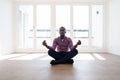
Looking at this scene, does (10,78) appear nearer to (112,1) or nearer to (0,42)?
(0,42)

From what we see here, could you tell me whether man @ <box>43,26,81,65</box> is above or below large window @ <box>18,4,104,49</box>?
below

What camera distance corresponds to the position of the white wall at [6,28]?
23.7 feet

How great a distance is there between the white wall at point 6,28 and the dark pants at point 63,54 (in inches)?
114

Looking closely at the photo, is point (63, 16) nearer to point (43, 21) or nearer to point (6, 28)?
point (43, 21)

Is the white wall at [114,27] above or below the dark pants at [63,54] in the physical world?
above

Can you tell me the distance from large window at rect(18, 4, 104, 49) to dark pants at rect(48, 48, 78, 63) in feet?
12.0

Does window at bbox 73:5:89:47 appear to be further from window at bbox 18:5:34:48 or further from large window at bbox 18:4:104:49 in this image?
window at bbox 18:5:34:48

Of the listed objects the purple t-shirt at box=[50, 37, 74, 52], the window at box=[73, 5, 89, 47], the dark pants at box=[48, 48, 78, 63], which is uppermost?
the window at box=[73, 5, 89, 47]

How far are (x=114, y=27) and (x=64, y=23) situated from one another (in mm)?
2287

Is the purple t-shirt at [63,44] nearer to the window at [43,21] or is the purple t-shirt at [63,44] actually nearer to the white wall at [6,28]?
the white wall at [6,28]

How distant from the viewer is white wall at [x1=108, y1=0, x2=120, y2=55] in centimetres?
718

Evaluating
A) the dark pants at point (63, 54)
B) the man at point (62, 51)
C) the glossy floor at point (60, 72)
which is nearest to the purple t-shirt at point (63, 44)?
the man at point (62, 51)

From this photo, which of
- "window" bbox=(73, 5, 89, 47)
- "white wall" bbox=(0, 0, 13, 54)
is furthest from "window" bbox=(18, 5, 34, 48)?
"window" bbox=(73, 5, 89, 47)

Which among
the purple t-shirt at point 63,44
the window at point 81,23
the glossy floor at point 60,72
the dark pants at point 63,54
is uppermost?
the window at point 81,23
